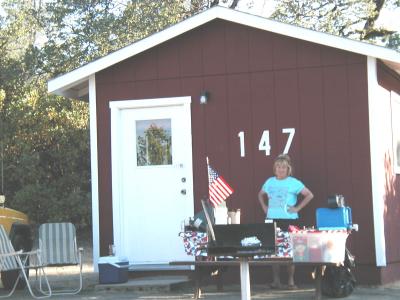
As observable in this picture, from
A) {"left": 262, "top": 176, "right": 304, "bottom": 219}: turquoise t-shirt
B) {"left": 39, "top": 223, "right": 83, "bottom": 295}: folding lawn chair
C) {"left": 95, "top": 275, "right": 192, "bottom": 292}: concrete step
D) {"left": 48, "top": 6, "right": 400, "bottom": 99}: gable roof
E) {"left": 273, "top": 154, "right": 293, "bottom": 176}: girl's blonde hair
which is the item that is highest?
{"left": 48, "top": 6, "right": 400, "bottom": 99}: gable roof

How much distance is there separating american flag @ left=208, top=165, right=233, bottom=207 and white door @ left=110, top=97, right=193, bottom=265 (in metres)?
0.64

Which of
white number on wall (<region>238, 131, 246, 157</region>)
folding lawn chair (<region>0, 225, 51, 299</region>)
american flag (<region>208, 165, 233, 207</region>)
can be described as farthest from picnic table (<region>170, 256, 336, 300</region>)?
folding lawn chair (<region>0, 225, 51, 299</region>)

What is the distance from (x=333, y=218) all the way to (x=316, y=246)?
1455mm

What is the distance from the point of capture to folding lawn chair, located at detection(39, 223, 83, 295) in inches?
374

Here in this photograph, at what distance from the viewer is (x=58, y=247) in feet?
31.6

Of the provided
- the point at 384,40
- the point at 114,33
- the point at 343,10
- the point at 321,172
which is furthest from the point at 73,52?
the point at 321,172

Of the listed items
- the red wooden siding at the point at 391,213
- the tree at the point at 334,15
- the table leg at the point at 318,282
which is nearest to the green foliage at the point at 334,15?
the tree at the point at 334,15

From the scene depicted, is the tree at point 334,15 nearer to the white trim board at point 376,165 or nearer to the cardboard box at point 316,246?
the white trim board at point 376,165

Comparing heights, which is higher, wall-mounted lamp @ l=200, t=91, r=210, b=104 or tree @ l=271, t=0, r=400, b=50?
tree @ l=271, t=0, r=400, b=50

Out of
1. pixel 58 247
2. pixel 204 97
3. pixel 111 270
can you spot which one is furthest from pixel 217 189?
pixel 58 247

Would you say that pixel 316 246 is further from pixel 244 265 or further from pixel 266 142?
pixel 266 142

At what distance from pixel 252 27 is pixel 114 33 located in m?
10.6

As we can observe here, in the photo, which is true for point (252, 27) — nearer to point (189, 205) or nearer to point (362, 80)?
point (362, 80)

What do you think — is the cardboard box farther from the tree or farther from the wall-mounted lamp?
the tree
